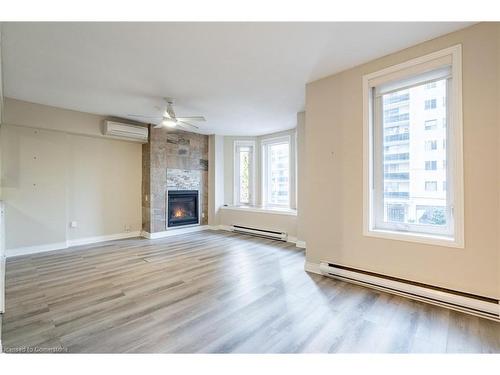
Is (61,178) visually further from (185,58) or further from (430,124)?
(430,124)

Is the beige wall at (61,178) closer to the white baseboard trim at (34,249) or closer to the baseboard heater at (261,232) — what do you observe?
the white baseboard trim at (34,249)

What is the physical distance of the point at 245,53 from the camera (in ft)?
8.11

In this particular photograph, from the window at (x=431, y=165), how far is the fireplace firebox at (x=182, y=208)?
4951 mm

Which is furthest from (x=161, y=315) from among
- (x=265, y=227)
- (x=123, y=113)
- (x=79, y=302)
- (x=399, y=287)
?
(x=123, y=113)

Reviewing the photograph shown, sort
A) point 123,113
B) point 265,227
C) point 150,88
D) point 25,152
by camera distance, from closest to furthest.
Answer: point 150,88 → point 25,152 → point 123,113 → point 265,227

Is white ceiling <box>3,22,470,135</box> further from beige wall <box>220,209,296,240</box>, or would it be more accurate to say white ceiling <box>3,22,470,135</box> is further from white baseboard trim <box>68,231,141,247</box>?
white baseboard trim <box>68,231,141,247</box>

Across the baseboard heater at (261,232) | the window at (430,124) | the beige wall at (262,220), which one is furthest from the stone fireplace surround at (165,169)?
the window at (430,124)

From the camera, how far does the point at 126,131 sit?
4.80m

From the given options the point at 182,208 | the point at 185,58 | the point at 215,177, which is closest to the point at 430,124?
the point at 185,58

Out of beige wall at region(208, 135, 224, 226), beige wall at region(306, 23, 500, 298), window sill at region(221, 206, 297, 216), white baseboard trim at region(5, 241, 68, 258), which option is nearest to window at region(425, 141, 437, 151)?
beige wall at region(306, 23, 500, 298)

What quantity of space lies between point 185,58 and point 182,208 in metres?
4.01
